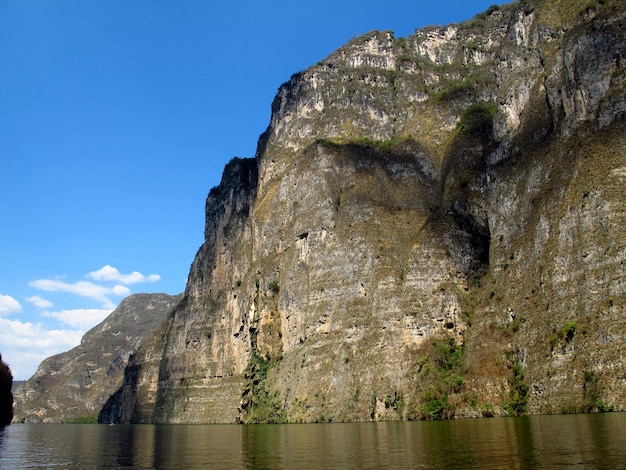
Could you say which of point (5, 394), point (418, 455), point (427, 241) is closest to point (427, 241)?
point (427, 241)

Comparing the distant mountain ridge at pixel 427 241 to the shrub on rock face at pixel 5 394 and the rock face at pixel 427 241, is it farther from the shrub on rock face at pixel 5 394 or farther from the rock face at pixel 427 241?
the shrub on rock face at pixel 5 394

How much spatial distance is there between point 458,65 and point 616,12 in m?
61.0

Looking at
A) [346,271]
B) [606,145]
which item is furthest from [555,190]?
[346,271]

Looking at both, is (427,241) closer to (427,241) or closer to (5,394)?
(427,241)

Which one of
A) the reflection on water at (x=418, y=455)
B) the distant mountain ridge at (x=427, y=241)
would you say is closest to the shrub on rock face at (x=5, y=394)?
the distant mountain ridge at (x=427, y=241)

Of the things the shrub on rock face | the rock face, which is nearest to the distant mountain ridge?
the rock face

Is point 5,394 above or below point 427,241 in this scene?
below

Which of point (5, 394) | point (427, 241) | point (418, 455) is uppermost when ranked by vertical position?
point (427, 241)

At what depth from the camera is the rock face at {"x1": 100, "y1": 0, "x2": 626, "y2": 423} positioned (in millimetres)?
76375

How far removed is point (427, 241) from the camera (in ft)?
342

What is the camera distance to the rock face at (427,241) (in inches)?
3007

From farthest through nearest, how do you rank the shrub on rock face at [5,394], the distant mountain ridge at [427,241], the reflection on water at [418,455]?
the shrub on rock face at [5,394] → the distant mountain ridge at [427,241] → the reflection on water at [418,455]

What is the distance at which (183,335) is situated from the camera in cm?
15925

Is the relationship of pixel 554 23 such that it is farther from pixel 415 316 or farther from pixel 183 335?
pixel 183 335
